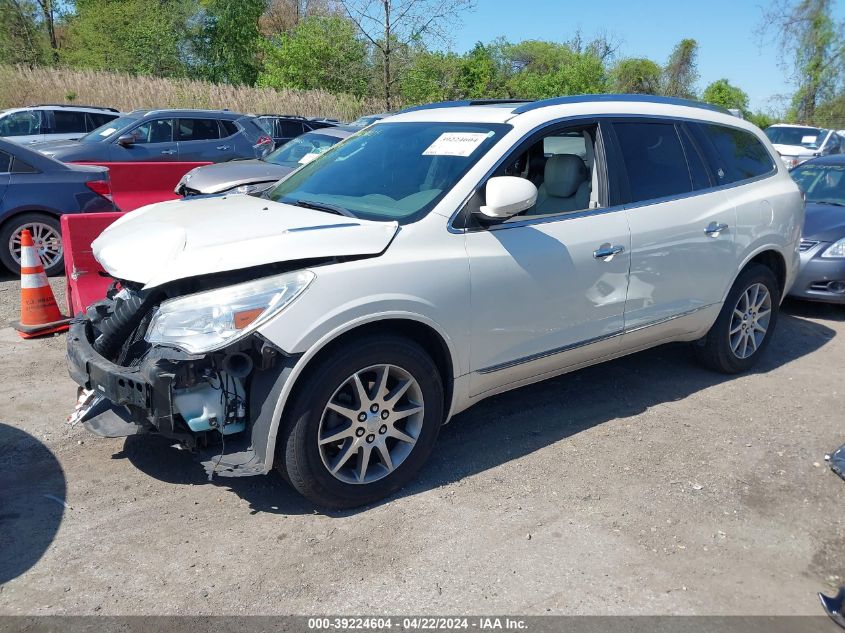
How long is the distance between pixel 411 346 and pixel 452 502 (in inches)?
33.1

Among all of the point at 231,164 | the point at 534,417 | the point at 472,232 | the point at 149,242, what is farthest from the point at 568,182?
the point at 231,164

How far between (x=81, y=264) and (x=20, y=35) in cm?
3395

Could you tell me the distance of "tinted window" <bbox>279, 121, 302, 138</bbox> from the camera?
17.8 metres

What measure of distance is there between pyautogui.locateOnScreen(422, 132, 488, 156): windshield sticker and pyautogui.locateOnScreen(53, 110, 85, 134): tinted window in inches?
551

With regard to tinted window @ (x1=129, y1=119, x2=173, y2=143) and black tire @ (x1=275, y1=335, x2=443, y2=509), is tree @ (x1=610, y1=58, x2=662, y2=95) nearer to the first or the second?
tinted window @ (x1=129, y1=119, x2=173, y2=143)

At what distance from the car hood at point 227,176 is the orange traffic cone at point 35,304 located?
2.24 metres

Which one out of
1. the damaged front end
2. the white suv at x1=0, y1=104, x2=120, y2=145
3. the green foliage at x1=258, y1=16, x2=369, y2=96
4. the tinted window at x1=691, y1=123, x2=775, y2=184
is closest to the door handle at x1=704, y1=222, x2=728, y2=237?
the tinted window at x1=691, y1=123, x2=775, y2=184

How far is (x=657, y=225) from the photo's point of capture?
4523 millimetres

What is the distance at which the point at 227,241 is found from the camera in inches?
131

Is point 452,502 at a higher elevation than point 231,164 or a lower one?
lower

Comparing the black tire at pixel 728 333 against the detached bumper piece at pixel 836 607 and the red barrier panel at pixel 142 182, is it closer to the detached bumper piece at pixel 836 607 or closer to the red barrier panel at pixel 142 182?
the detached bumper piece at pixel 836 607

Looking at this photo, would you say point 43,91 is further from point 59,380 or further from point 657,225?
point 657,225

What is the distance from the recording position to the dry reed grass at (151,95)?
2316 centimetres

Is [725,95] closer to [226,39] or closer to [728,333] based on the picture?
[226,39]
